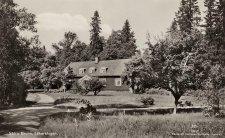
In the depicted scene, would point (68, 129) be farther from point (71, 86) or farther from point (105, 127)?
point (71, 86)

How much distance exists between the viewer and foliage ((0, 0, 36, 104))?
13398 mm

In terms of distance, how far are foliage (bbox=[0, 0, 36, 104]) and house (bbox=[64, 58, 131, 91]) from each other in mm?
30749

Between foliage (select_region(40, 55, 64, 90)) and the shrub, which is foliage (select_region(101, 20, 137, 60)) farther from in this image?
the shrub

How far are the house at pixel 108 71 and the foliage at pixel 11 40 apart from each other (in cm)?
3075

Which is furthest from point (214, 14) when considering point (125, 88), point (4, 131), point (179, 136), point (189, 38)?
point (4, 131)

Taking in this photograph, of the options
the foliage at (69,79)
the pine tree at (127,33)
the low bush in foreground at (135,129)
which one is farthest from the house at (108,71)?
the pine tree at (127,33)

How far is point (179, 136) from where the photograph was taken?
1042cm

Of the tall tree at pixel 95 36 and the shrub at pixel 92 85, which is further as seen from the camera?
the tall tree at pixel 95 36

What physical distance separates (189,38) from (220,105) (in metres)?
5.17

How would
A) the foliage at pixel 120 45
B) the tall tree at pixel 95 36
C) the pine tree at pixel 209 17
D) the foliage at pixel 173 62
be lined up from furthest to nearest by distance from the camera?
1. the tall tree at pixel 95 36
2. the foliage at pixel 120 45
3. the pine tree at pixel 209 17
4. the foliage at pixel 173 62

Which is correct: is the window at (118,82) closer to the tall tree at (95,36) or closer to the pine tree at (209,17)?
the pine tree at (209,17)

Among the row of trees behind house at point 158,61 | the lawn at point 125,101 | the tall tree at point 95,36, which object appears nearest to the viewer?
the row of trees behind house at point 158,61

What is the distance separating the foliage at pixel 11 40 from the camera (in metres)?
13.4

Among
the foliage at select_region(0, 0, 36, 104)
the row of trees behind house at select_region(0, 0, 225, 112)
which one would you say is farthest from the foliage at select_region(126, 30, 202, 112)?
the foliage at select_region(0, 0, 36, 104)
